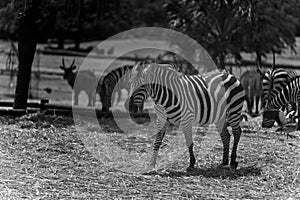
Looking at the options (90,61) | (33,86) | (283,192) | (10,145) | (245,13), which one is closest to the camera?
(283,192)

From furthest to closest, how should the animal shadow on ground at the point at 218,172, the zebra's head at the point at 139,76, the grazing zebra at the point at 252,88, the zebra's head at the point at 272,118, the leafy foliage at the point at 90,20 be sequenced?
the leafy foliage at the point at 90,20 < the grazing zebra at the point at 252,88 < the zebra's head at the point at 272,118 < the zebra's head at the point at 139,76 < the animal shadow on ground at the point at 218,172

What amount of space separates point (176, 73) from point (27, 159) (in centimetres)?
262

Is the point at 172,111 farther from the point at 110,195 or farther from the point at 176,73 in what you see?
the point at 110,195

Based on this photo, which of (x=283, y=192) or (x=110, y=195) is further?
(x=283, y=192)

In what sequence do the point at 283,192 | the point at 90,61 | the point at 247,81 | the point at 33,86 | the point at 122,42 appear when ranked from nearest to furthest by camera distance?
1. the point at 283,192
2. the point at 247,81
3. the point at 33,86
4. the point at 90,61
5. the point at 122,42

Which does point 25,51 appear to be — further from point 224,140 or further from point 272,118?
point 224,140

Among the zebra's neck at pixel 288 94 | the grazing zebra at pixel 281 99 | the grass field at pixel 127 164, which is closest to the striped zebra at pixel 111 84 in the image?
the grass field at pixel 127 164

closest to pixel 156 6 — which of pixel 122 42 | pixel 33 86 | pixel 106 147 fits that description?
pixel 122 42

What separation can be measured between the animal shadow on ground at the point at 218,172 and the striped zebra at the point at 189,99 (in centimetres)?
18

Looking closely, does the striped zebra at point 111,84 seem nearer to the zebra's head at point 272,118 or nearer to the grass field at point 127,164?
the grass field at point 127,164

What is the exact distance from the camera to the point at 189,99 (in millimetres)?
9602

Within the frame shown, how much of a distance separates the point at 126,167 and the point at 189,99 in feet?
4.72

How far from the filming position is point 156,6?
55000 millimetres

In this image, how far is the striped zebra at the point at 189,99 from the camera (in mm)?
9266
